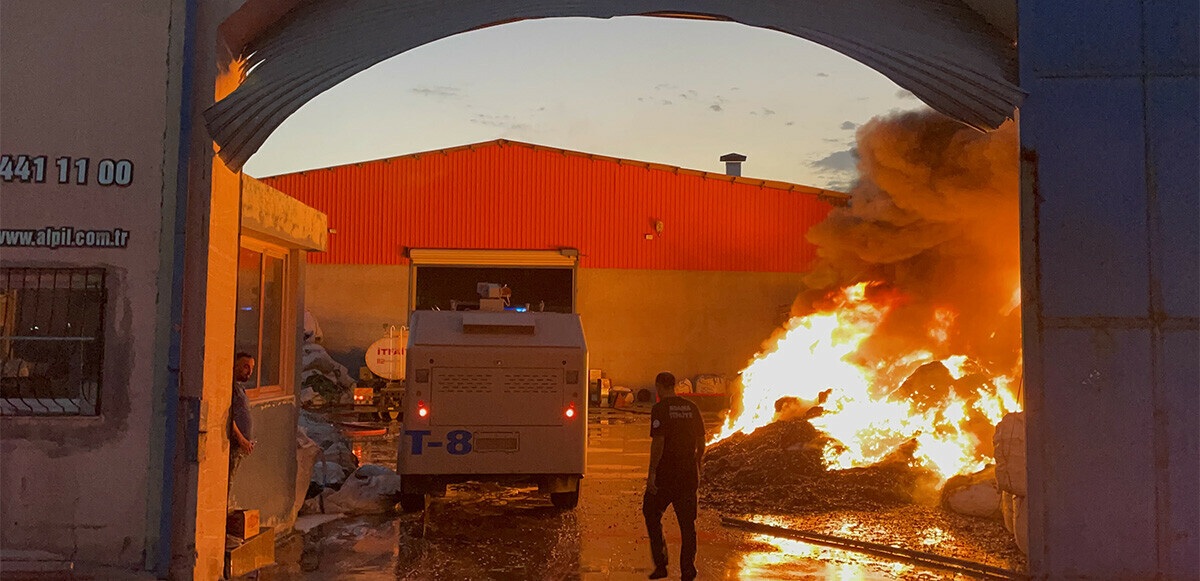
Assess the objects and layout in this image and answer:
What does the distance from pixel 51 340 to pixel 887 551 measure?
25.0 feet

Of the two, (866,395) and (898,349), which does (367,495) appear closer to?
(866,395)

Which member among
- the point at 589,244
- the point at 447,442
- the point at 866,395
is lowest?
the point at 447,442

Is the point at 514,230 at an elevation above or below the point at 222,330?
above

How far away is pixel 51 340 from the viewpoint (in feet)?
21.8

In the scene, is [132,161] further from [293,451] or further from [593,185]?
[593,185]

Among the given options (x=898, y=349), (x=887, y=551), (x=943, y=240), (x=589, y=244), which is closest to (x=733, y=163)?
(x=589, y=244)

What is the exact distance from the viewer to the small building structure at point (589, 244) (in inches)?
1188

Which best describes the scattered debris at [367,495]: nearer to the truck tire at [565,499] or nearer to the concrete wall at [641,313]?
the truck tire at [565,499]

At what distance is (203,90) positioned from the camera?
22.6 feet

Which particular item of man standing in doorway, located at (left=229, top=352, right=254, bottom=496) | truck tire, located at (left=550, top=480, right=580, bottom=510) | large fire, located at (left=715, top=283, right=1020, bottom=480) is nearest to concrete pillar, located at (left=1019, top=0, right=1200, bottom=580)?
large fire, located at (left=715, top=283, right=1020, bottom=480)

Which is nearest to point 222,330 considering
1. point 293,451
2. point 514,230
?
point 293,451

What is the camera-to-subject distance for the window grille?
6.64 m

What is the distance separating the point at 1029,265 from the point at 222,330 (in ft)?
20.7

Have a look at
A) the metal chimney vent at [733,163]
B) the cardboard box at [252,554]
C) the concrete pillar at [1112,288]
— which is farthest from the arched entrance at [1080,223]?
the metal chimney vent at [733,163]
